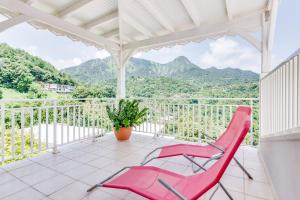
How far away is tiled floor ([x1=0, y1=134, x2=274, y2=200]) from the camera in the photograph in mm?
1949

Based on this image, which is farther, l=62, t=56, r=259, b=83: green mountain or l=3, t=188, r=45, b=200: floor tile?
l=62, t=56, r=259, b=83: green mountain

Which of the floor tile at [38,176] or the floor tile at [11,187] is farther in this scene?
the floor tile at [38,176]

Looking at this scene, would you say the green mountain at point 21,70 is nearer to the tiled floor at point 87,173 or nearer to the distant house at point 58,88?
the distant house at point 58,88

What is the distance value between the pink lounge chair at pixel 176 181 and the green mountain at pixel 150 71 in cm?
831

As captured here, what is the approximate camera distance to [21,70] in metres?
10.6

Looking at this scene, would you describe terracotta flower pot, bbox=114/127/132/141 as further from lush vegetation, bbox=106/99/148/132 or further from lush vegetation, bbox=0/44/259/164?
lush vegetation, bbox=0/44/259/164

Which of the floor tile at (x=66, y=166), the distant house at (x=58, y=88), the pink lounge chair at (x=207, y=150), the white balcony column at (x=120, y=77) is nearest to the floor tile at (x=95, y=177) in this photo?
the floor tile at (x=66, y=166)

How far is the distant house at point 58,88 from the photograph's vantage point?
1145 cm

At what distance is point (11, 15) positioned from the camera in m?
3.20

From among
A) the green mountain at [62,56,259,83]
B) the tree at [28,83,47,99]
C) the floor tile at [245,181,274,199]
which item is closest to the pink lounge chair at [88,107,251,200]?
the floor tile at [245,181,274,199]

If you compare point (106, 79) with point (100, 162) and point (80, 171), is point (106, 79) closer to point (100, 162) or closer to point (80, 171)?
point (100, 162)

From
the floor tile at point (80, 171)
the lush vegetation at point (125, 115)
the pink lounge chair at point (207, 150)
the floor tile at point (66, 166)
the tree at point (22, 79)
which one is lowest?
the floor tile at point (80, 171)

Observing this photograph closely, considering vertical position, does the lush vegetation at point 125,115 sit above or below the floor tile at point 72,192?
above

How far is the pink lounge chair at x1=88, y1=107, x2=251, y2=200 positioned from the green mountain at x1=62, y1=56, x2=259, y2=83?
8311mm
